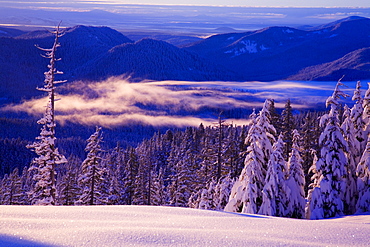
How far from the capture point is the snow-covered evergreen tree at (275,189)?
58.9 feet

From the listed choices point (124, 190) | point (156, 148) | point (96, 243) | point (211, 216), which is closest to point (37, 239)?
point (96, 243)

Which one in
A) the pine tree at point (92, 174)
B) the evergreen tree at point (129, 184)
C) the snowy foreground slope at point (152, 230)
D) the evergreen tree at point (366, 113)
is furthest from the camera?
the evergreen tree at point (129, 184)

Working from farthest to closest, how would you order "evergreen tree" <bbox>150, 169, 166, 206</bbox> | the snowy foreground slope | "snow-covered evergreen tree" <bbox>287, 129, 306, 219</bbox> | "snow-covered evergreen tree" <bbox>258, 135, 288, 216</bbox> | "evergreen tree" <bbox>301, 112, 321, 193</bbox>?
"evergreen tree" <bbox>150, 169, 166, 206</bbox>
"evergreen tree" <bbox>301, 112, 321, 193</bbox>
"snow-covered evergreen tree" <bbox>287, 129, 306, 219</bbox>
"snow-covered evergreen tree" <bbox>258, 135, 288, 216</bbox>
the snowy foreground slope

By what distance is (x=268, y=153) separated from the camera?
19.5 meters

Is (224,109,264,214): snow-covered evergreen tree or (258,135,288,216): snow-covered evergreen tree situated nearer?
(258,135,288,216): snow-covered evergreen tree

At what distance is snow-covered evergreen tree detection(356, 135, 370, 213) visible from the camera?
16.7 metres

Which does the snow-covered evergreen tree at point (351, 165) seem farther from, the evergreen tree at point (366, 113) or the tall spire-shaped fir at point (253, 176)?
the tall spire-shaped fir at point (253, 176)

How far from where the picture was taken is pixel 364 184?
1734 centimetres

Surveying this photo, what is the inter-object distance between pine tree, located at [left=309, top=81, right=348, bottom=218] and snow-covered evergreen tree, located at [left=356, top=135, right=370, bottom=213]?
0.67m

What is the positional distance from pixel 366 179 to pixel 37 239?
15522 mm

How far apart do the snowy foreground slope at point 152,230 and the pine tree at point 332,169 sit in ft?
30.1

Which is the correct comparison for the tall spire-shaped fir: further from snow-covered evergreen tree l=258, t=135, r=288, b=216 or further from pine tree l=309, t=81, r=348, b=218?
pine tree l=309, t=81, r=348, b=218

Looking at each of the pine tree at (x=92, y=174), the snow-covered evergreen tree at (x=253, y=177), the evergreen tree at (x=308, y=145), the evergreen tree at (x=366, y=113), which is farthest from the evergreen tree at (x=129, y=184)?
the evergreen tree at (x=366, y=113)

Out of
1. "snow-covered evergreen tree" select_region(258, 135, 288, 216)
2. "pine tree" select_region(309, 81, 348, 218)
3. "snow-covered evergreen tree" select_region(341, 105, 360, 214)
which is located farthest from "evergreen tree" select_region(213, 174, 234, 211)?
"snow-covered evergreen tree" select_region(341, 105, 360, 214)
